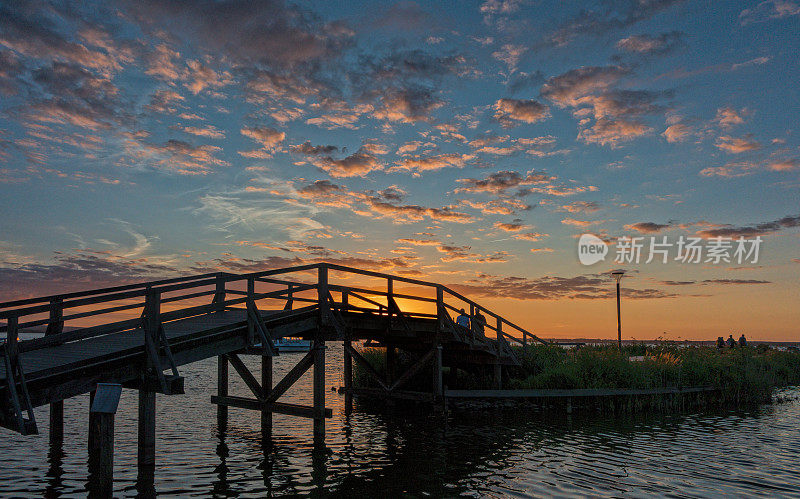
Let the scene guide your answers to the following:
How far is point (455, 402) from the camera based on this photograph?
24.7 m

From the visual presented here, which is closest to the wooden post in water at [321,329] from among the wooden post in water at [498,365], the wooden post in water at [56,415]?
the wooden post in water at [56,415]

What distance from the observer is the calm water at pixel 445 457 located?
41.3 feet

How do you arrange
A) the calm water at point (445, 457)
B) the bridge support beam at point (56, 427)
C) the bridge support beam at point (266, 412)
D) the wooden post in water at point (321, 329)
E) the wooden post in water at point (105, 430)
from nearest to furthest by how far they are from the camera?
the wooden post in water at point (105, 430) < the calm water at point (445, 457) < the bridge support beam at point (56, 427) < the wooden post in water at point (321, 329) < the bridge support beam at point (266, 412)

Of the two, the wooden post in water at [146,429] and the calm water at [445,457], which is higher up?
the wooden post in water at [146,429]

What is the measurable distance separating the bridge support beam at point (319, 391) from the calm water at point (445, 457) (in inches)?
24.5

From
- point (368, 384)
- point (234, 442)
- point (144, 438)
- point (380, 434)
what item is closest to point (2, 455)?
point (144, 438)

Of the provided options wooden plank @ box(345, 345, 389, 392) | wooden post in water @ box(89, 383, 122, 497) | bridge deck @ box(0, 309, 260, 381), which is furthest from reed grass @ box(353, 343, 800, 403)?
wooden post in water @ box(89, 383, 122, 497)

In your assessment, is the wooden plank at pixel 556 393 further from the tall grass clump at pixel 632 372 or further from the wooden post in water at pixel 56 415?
the wooden post in water at pixel 56 415

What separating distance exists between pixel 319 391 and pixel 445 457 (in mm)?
4615

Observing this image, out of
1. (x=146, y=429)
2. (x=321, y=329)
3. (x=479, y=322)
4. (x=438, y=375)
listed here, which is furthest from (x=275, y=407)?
(x=479, y=322)

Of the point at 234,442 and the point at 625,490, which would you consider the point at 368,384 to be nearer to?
the point at 234,442

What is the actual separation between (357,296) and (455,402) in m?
8.10

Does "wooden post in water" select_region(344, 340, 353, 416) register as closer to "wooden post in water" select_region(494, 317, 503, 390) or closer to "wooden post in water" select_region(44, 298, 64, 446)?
"wooden post in water" select_region(494, 317, 503, 390)

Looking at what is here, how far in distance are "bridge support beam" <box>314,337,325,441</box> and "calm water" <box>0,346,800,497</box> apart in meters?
0.62
